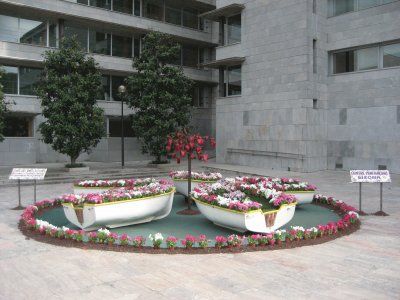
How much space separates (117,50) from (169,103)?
32.8ft

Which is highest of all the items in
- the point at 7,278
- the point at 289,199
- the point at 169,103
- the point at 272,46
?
the point at 272,46

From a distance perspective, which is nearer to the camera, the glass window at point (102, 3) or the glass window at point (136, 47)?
the glass window at point (102, 3)

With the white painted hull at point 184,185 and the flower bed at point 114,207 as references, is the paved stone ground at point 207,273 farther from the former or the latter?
the white painted hull at point 184,185

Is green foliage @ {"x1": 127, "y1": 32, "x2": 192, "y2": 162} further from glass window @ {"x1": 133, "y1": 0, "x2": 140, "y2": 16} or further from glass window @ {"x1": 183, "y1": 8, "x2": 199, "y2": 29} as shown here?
glass window @ {"x1": 183, "y1": 8, "x2": 199, "y2": 29}

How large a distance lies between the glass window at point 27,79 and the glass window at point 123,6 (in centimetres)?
811

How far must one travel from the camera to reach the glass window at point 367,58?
22797 mm

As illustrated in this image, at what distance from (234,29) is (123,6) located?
32.1 feet

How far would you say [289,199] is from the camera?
30.4 ft

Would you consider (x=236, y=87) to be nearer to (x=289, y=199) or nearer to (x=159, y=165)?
(x=159, y=165)

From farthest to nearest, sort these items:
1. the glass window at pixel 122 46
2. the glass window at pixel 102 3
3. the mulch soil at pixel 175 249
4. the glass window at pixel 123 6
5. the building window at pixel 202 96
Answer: the building window at pixel 202 96 → the glass window at pixel 122 46 → the glass window at pixel 123 6 → the glass window at pixel 102 3 → the mulch soil at pixel 175 249

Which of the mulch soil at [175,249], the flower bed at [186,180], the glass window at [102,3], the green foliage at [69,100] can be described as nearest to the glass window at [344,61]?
the green foliage at [69,100]

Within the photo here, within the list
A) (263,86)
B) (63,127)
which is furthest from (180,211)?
(263,86)

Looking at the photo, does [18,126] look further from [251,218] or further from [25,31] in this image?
[251,218]

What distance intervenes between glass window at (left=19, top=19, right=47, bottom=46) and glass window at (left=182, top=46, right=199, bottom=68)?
40.4 feet
